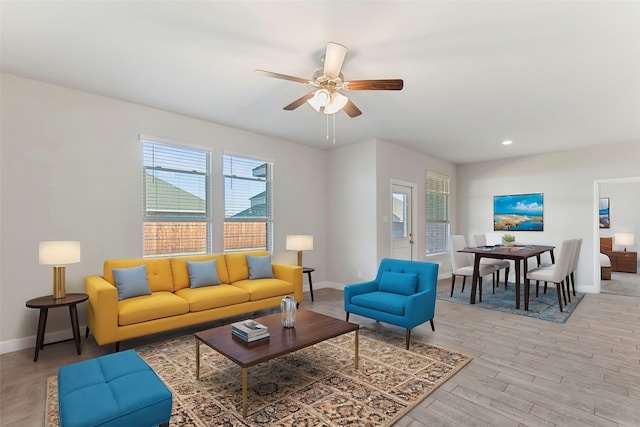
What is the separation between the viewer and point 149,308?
3262 millimetres

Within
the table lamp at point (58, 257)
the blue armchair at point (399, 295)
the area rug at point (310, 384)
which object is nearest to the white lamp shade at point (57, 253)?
the table lamp at point (58, 257)

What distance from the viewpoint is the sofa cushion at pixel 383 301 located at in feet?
11.1

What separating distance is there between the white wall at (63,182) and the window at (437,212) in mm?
4969

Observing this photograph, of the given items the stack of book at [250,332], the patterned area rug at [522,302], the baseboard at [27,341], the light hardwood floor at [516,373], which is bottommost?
the patterned area rug at [522,302]

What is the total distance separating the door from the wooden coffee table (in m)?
3.44

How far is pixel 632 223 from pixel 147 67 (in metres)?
10.9

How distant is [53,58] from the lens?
2977 mm

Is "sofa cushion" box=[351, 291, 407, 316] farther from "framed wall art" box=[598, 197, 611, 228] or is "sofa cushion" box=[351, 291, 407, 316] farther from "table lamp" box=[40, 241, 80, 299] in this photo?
"framed wall art" box=[598, 197, 611, 228]

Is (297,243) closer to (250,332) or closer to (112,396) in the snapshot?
(250,332)

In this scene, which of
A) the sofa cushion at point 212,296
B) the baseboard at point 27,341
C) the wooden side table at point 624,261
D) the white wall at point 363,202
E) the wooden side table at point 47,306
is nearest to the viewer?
the wooden side table at point 47,306

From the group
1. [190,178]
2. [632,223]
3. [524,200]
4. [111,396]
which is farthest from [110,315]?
[632,223]

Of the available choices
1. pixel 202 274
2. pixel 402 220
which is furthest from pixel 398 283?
pixel 402 220

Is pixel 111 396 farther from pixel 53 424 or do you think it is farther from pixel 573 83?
pixel 573 83

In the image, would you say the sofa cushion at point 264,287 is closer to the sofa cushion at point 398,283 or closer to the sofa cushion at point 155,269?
the sofa cushion at point 155,269
